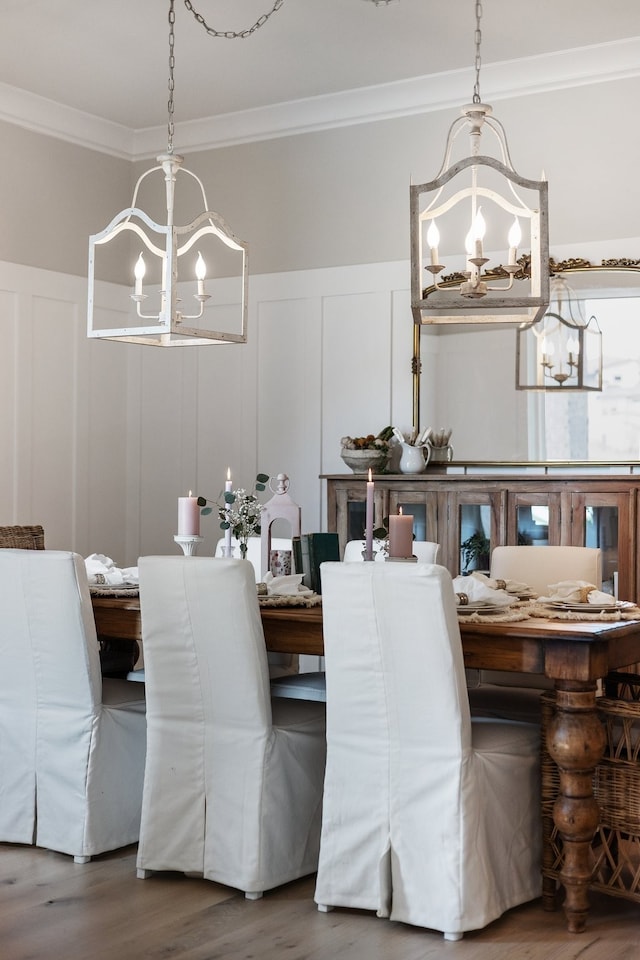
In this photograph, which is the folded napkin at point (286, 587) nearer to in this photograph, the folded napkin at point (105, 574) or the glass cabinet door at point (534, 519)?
the folded napkin at point (105, 574)

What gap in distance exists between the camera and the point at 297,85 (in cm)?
528

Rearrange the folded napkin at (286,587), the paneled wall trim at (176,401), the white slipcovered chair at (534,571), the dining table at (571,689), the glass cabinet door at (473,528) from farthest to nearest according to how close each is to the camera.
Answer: the paneled wall trim at (176,401) < the glass cabinet door at (473,528) < the white slipcovered chair at (534,571) < the folded napkin at (286,587) < the dining table at (571,689)

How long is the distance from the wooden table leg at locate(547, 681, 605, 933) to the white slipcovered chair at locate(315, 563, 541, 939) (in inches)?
5.2

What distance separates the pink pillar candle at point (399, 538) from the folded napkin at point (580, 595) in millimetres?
399

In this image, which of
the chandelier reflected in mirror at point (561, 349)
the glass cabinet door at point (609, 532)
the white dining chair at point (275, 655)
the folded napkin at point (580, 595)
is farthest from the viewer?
the chandelier reflected in mirror at point (561, 349)

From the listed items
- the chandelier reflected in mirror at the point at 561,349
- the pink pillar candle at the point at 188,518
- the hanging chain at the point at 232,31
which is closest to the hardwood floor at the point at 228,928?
the pink pillar candle at the point at 188,518

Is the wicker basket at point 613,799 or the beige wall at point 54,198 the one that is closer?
the wicker basket at point 613,799

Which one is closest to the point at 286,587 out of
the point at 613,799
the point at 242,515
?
the point at 242,515

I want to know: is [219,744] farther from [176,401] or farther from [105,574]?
[176,401]

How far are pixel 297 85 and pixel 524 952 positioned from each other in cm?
401

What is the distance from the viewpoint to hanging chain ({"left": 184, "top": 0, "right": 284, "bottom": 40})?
4.25 meters

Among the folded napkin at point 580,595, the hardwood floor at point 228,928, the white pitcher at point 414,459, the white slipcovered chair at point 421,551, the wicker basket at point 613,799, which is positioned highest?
the white pitcher at point 414,459

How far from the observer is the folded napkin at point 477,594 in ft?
9.81

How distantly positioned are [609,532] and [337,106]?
2449mm
